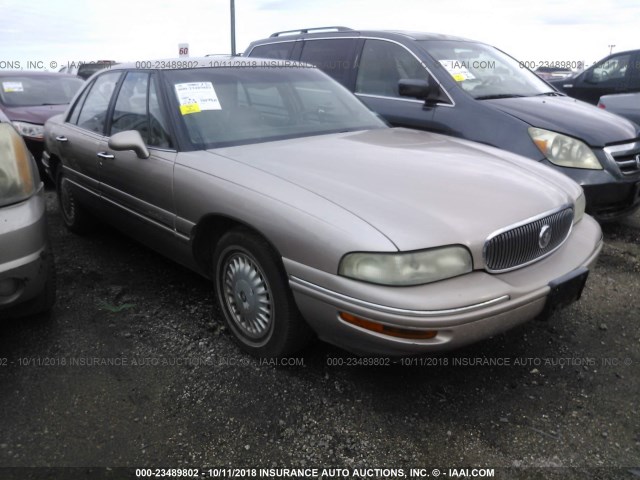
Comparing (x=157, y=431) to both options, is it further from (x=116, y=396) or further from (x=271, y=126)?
(x=271, y=126)

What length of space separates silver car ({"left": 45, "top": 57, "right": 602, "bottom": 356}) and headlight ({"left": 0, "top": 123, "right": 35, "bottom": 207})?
465mm

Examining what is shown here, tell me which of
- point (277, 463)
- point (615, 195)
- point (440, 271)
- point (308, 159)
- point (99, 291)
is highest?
point (308, 159)

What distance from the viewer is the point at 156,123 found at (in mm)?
3232

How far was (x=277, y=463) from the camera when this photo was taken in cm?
213

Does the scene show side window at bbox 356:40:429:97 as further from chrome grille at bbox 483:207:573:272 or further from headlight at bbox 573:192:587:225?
chrome grille at bbox 483:207:573:272

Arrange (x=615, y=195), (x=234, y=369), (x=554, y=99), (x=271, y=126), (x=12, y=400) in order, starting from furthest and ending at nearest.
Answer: (x=554, y=99)
(x=615, y=195)
(x=271, y=126)
(x=234, y=369)
(x=12, y=400)

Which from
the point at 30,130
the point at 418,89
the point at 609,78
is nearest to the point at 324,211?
the point at 418,89

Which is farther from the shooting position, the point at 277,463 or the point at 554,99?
the point at 554,99

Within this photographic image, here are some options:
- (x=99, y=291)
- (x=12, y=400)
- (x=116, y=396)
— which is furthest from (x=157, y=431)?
(x=99, y=291)

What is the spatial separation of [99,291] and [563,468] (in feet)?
9.55

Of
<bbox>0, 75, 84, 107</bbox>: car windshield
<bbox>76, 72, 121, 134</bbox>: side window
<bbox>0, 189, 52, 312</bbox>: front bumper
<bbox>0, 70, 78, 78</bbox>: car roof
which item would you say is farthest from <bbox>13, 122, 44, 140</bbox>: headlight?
<bbox>0, 189, 52, 312</bbox>: front bumper

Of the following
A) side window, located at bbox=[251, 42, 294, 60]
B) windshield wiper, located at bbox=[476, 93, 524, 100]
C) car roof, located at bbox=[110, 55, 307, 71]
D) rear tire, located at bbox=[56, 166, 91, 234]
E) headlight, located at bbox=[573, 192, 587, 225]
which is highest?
car roof, located at bbox=[110, 55, 307, 71]

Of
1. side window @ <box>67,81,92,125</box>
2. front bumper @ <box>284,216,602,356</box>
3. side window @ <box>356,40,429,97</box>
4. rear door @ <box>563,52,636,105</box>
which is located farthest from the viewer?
rear door @ <box>563,52,636,105</box>

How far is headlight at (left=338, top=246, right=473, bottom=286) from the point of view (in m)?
2.09
